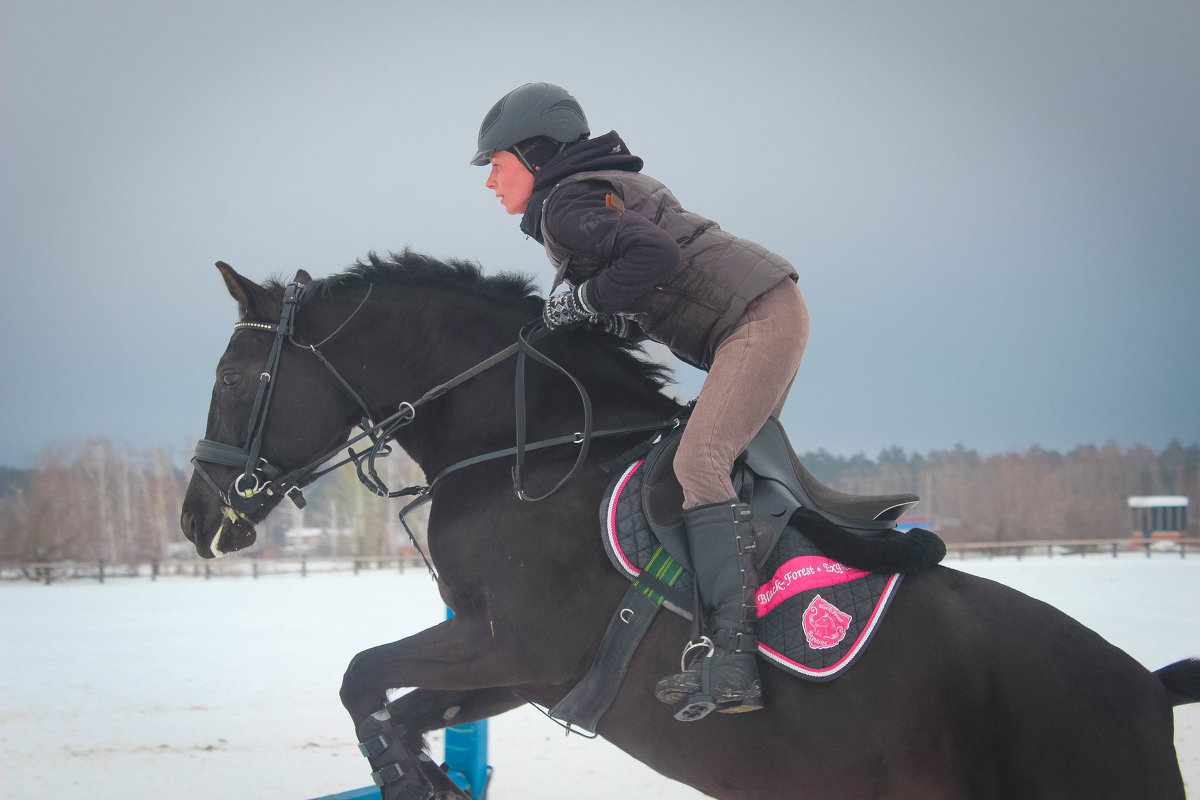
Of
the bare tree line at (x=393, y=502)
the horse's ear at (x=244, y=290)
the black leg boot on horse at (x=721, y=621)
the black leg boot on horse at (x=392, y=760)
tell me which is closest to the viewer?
the black leg boot on horse at (x=721, y=621)

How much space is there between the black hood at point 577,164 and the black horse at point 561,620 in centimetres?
36

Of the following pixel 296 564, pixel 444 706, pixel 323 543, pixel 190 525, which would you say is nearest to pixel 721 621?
pixel 444 706

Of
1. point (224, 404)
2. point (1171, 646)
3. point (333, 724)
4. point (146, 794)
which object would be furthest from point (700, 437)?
point (1171, 646)

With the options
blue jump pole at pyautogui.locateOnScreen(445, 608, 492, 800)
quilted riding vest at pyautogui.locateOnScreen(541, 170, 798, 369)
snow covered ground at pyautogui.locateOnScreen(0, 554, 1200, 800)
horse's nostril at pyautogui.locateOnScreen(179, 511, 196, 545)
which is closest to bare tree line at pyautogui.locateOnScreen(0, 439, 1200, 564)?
snow covered ground at pyautogui.locateOnScreen(0, 554, 1200, 800)

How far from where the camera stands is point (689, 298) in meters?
2.63

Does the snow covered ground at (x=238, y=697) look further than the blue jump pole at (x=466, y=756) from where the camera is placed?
Yes

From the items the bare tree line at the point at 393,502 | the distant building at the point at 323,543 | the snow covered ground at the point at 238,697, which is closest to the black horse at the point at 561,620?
the snow covered ground at the point at 238,697

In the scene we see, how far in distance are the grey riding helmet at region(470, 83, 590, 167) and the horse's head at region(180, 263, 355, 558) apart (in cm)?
87

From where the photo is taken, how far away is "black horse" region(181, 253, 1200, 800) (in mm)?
2350

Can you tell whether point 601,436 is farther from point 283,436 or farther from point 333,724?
point 333,724

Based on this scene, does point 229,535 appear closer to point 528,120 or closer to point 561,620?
point 561,620

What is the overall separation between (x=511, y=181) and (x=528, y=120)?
207 mm

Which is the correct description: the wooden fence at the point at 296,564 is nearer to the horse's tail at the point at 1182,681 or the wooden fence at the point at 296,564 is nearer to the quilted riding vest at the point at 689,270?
the quilted riding vest at the point at 689,270

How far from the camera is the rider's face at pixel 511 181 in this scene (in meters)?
2.85
